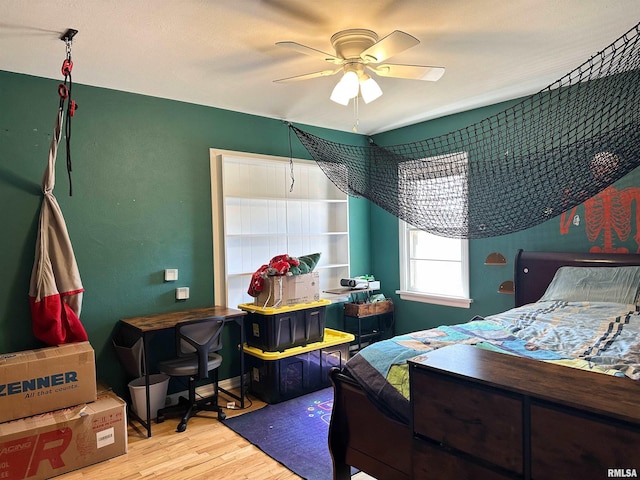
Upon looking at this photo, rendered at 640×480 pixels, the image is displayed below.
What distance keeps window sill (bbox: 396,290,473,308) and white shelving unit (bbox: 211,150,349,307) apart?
71cm

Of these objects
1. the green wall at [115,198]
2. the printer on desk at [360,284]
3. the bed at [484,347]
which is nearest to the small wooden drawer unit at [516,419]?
the bed at [484,347]

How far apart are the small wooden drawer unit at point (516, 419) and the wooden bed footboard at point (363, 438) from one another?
0.32 metres

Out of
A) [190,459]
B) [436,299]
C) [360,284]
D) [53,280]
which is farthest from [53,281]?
[436,299]

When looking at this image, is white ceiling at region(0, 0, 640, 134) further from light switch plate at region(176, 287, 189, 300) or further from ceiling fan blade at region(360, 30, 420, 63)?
light switch plate at region(176, 287, 189, 300)

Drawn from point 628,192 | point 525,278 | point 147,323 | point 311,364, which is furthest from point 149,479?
point 628,192

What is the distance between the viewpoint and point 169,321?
3172mm

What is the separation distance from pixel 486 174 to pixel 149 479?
9.59 ft

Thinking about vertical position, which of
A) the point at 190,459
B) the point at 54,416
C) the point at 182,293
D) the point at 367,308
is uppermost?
the point at 182,293

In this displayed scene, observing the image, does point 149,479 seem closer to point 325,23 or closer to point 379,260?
point 325,23

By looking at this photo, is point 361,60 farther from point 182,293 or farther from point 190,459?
point 190,459

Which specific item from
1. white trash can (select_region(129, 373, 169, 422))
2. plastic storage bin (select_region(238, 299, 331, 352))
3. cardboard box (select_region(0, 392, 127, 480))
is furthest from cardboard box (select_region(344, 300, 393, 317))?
cardboard box (select_region(0, 392, 127, 480))

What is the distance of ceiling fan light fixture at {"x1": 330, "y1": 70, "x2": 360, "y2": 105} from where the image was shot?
2475mm

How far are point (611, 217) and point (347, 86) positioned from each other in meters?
2.29

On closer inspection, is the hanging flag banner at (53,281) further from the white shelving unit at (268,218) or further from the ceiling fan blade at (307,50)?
the ceiling fan blade at (307,50)
